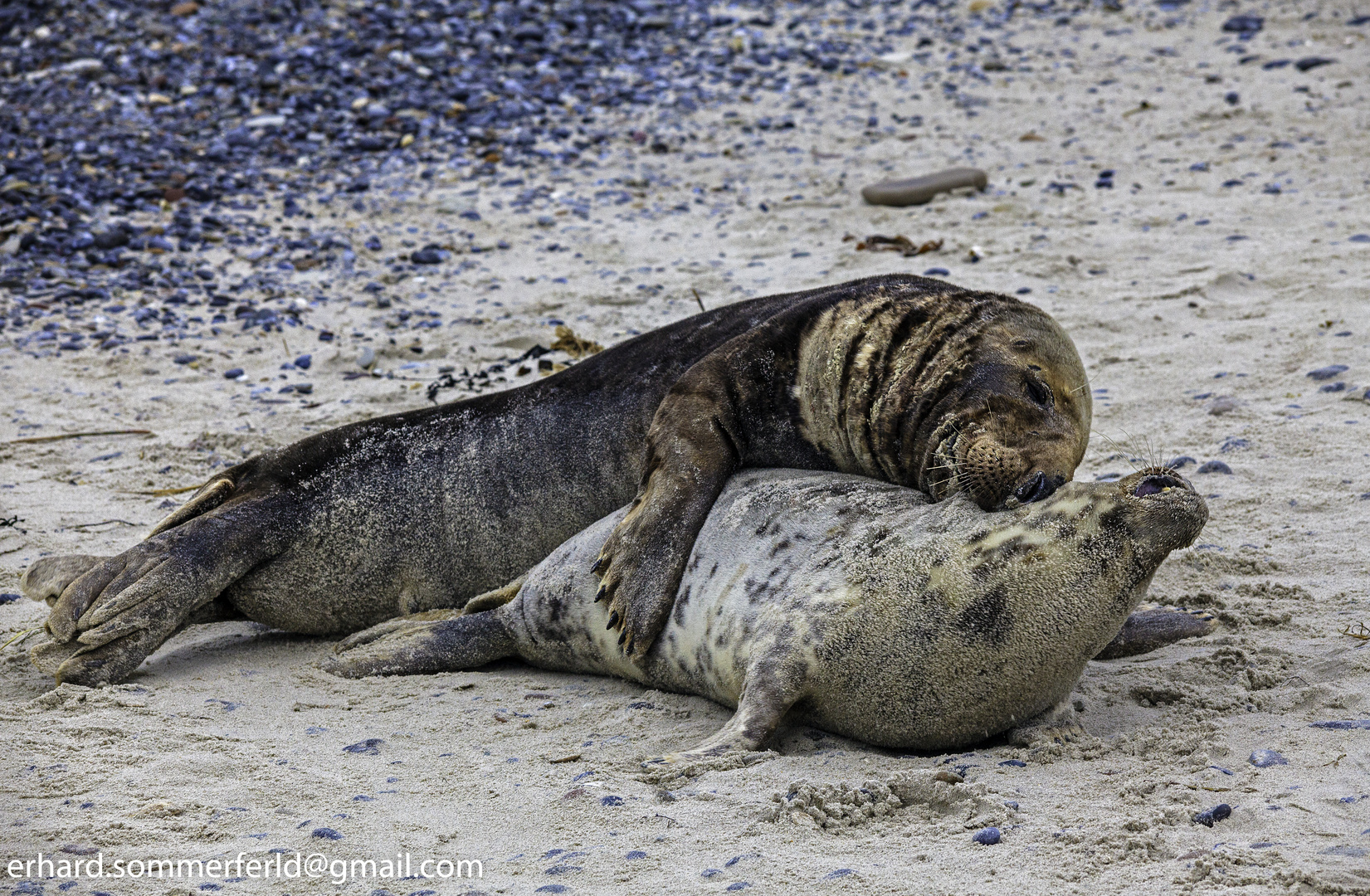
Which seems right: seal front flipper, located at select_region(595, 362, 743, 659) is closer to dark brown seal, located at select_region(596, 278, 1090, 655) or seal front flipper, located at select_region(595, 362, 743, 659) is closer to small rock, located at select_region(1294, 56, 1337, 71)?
dark brown seal, located at select_region(596, 278, 1090, 655)

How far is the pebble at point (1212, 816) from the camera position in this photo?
251cm

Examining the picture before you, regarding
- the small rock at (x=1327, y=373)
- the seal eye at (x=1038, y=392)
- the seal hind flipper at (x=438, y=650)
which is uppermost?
the seal eye at (x=1038, y=392)

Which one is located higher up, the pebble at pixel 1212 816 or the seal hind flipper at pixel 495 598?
the pebble at pixel 1212 816

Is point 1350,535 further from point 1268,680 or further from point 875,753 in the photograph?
point 875,753

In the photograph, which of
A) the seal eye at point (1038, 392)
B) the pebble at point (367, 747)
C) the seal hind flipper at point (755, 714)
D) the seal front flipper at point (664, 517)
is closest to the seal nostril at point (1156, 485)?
the seal eye at point (1038, 392)

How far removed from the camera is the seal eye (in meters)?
3.74

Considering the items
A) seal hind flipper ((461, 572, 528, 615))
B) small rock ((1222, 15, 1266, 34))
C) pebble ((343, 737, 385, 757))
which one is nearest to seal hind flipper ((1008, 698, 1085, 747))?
pebble ((343, 737, 385, 757))

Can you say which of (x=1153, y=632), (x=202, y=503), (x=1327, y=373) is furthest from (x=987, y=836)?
(x=1327, y=373)

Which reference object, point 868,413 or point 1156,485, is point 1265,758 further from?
point 868,413

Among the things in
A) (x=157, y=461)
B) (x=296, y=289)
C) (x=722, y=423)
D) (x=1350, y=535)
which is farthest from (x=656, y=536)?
(x=296, y=289)

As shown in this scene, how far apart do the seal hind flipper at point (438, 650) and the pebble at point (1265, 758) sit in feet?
7.01

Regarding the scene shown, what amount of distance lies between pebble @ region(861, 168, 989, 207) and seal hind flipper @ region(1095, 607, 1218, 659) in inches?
197

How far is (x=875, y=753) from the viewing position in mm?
3154

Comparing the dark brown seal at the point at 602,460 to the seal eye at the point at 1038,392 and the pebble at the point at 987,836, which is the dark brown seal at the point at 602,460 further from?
the pebble at the point at 987,836
